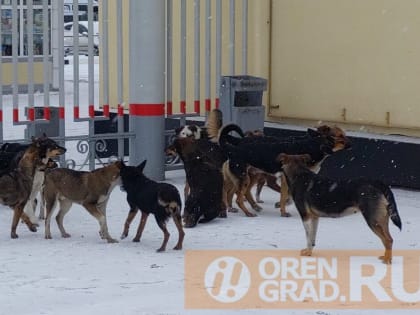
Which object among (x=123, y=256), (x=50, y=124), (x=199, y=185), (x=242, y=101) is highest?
(x=242, y=101)

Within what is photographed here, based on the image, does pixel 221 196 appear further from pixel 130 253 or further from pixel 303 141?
pixel 130 253

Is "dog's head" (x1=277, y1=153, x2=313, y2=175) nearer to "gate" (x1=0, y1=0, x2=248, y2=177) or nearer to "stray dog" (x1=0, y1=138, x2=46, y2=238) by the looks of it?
"stray dog" (x1=0, y1=138, x2=46, y2=238)

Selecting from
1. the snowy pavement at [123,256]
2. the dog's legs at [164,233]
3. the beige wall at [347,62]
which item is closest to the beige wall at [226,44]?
the beige wall at [347,62]

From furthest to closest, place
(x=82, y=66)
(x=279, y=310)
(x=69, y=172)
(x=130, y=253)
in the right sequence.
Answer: (x=82, y=66), (x=69, y=172), (x=130, y=253), (x=279, y=310)

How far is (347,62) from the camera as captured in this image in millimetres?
13430

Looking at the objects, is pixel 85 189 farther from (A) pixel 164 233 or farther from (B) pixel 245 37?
(B) pixel 245 37

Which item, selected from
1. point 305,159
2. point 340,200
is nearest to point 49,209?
point 305,159

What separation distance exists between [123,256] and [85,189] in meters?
0.92

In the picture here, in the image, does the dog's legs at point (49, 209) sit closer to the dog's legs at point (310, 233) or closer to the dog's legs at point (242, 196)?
the dog's legs at point (242, 196)

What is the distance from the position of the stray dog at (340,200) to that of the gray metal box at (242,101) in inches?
154

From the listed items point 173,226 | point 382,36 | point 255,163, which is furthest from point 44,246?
point 382,36

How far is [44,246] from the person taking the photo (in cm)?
A: 955

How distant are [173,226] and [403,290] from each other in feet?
10.2

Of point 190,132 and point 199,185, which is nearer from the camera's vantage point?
point 199,185
